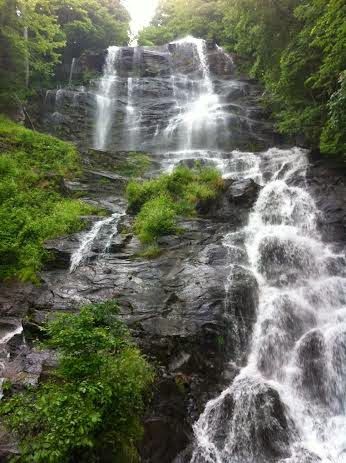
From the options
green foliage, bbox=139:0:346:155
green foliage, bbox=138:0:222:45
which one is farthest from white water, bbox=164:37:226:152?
green foliage, bbox=138:0:222:45

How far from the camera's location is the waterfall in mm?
6848

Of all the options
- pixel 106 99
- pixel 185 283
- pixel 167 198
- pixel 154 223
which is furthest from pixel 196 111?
pixel 185 283

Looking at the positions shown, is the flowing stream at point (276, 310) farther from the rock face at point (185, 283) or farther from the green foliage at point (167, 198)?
the green foliage at point (167, 198)

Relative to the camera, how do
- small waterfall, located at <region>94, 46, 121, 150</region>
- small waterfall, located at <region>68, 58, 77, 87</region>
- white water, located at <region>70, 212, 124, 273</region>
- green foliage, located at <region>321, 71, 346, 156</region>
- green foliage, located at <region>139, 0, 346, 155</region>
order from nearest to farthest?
green foliage, located at <region>321, 71, 346, 156</region> → white water, located at <region>70, 212, 124, 273</region> → green foliage, located at <region>139, 0, 346, 155</region> → small waterfall, located at <region>94, 46, 121, 150</region> → small waterfall, located at <region>68, 58, 77, 87</region>

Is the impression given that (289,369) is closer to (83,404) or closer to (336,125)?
(83,404)

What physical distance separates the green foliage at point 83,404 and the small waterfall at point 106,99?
16.7m

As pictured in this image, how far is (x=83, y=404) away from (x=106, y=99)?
22.4m

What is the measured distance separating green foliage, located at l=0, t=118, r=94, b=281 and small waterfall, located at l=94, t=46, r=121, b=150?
3.98m

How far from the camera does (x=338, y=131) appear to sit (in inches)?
495

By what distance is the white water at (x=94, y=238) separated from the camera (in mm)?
11070

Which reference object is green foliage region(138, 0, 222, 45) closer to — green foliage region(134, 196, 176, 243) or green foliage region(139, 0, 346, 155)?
green foliage region(139, 0, 346, 155)

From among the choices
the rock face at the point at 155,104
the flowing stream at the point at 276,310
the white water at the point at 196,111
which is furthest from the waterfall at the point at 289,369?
the rock face at the point at 155,104

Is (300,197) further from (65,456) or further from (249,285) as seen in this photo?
(65,456)

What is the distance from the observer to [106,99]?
2483 centimetres
